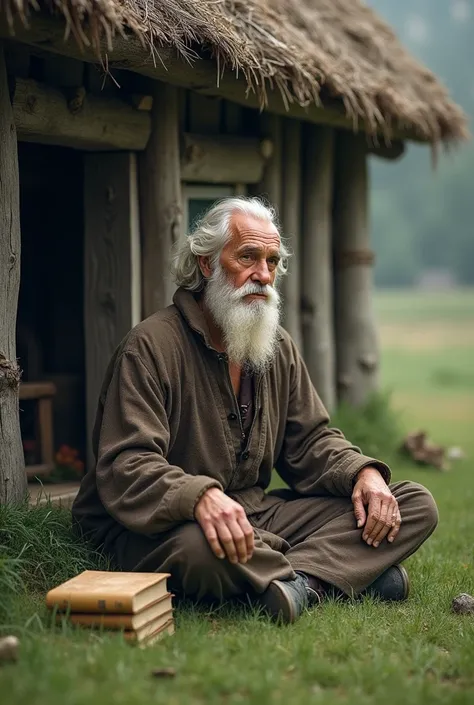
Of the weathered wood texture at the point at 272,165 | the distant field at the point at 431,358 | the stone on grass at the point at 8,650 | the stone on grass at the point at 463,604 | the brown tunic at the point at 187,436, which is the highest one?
the weathered wood texture at the point at 272,165

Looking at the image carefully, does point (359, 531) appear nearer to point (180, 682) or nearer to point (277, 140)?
point (180, 682)

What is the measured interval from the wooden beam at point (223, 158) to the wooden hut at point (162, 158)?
0.01 metres

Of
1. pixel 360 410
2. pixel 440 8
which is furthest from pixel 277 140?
pixel 440 8

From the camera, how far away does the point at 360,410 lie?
8.65m

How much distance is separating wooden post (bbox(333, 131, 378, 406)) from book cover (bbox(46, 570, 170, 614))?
487cm

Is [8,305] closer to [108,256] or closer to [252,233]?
[252,233]

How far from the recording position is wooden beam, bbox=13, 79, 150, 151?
517cm

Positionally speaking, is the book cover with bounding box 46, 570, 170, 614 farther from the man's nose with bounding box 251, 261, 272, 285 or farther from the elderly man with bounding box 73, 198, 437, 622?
the man's nose with bounding box 251, 261, 272, 285

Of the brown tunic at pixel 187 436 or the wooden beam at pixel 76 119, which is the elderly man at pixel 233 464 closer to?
the brown tunic at pixel 187 436

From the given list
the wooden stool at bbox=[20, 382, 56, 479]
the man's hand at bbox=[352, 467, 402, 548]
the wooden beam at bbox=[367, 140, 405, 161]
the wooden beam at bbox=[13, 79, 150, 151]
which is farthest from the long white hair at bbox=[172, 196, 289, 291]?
the wooden beam at bbox=[367, 140, 405, 161]

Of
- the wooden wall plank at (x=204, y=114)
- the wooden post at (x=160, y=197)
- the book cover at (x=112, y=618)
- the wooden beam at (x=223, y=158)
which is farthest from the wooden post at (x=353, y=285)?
the book cover at (x=112, y=618)

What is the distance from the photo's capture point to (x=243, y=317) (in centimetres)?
468

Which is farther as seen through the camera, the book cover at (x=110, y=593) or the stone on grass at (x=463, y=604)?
the stone on grass at (x=463, y=604)

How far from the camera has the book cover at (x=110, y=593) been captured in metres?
3.78
